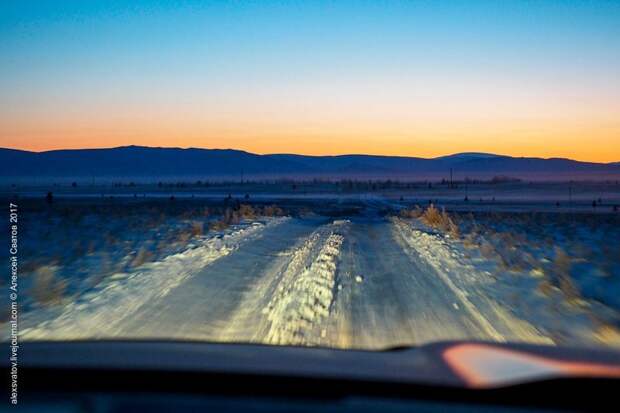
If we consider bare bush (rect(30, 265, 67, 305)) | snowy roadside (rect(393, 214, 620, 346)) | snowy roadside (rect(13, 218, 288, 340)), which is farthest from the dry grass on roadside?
bare bush (rect(30, 265, 67, 305))

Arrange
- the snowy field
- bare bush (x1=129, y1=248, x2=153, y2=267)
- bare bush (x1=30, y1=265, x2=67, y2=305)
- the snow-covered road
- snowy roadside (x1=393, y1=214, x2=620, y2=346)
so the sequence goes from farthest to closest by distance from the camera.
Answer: bare bush (x1=129, y1=248, x2=153, y2=267) < bare bush (x1=30, y1=265, x2=67, y2=305) < snowy roadside (x1=393, y1=214, x2=620, y2=346) < the snowy field < the snow-covered road

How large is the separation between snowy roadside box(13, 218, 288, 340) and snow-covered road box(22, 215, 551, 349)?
17 millimetres

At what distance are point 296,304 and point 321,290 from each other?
1.28 m

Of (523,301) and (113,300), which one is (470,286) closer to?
(523,301)

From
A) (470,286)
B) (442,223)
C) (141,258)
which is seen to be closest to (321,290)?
(470,286)

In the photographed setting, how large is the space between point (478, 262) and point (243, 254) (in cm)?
549

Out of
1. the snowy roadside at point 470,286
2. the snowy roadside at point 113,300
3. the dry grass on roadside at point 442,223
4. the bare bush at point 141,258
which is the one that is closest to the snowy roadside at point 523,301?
the snowy roadside at point 470,286

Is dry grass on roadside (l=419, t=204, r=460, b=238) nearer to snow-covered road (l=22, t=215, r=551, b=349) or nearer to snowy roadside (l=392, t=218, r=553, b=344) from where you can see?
snowy roadside (l=392, t=218, r=553, b=344)

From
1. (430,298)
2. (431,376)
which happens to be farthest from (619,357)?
(430,298)

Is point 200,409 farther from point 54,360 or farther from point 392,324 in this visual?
point 392,324

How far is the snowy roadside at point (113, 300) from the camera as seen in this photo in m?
7.39

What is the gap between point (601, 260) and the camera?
14.6 metres

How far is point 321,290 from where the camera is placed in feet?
32.5

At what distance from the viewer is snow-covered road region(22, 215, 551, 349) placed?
7145 mm
